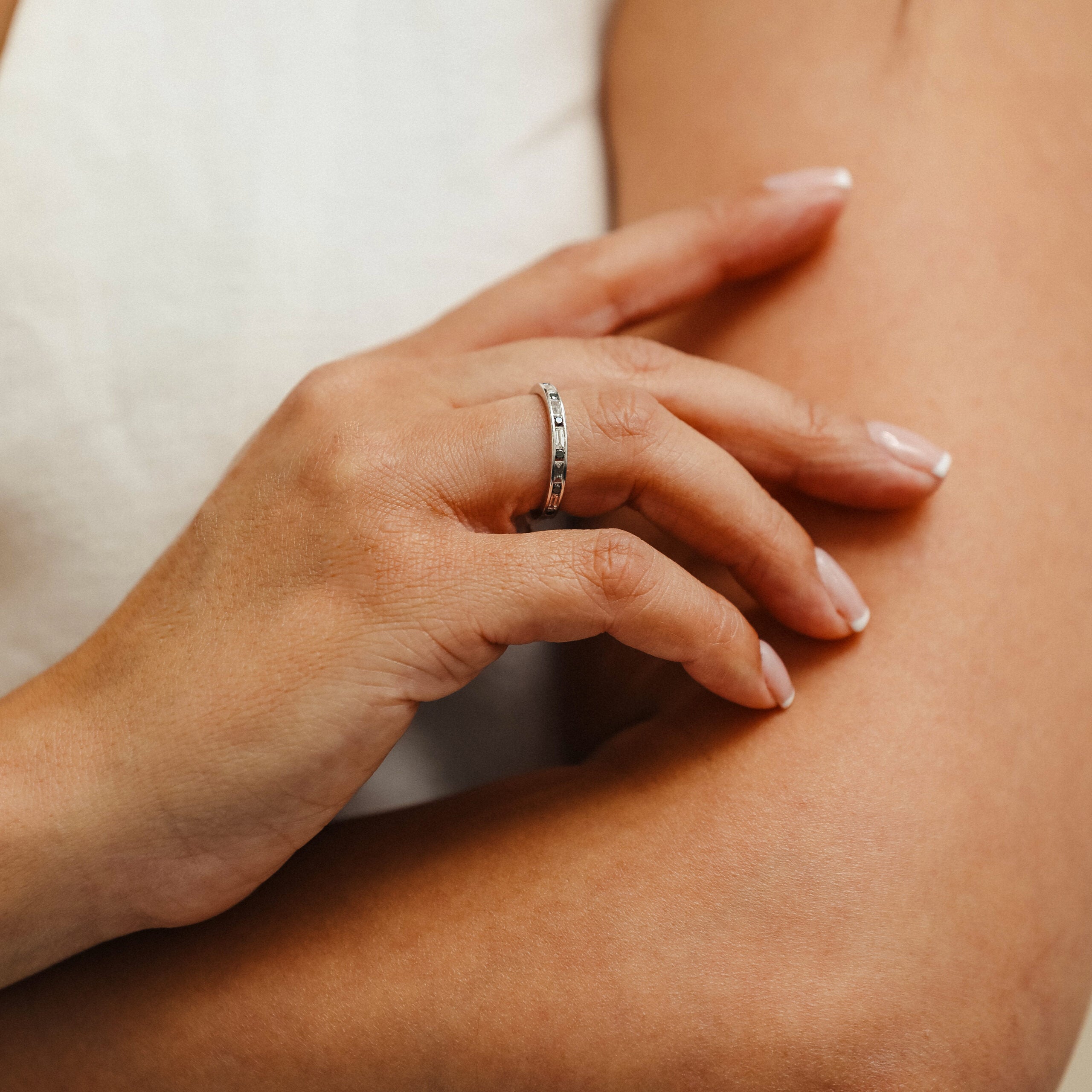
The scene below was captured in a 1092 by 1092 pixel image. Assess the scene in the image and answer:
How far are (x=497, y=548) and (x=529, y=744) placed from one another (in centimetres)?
35

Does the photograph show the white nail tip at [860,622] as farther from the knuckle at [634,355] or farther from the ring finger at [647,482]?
the knuckle at [634,355]

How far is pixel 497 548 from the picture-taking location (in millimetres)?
668

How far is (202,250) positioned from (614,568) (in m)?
0.61

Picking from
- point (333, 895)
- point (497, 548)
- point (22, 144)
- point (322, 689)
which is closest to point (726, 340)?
point (497, 548)

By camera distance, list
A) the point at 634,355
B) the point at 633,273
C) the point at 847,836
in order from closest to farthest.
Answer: the point at 847,836
the point at 634,355
the point at 633,273

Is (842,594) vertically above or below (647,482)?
below

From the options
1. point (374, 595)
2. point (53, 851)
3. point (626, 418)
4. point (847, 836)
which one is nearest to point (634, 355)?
point (626, 418)

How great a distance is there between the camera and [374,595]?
2.18 ft

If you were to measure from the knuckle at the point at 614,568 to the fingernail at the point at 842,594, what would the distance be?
0.15m

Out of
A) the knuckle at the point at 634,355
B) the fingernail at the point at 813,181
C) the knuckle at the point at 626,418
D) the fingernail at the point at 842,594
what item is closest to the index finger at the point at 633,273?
the fingernail at the point at 813,181

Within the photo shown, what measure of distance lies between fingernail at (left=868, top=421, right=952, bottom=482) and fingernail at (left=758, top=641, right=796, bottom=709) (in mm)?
191

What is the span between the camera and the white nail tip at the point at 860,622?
2.38 ft

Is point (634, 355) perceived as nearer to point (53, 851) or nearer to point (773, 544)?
point (773, 544)

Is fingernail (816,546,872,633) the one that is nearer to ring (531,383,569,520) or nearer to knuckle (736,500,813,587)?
knuckle (736,500,813,587)
